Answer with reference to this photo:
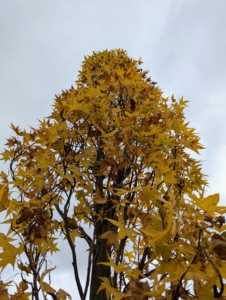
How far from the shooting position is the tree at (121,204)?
2.79 feet

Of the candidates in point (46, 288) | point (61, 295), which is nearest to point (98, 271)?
point (61, 295)

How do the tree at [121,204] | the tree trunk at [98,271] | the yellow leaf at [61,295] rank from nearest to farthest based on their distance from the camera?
the tree at [121,204] < the yellow leaf at [61,295] < the tree trunk at [98,271]

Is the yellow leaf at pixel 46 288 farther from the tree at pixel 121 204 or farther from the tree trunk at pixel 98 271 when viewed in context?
the tree trunk at pixel 98 271

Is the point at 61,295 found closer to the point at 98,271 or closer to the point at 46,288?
the point at 46,288

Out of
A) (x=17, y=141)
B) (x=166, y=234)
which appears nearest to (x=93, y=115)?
(x=17, y=141)

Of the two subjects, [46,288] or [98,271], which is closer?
[46,288]

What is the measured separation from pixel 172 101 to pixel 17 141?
1.34 metres

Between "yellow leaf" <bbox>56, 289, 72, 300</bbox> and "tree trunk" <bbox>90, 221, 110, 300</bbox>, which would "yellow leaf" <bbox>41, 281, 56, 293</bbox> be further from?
"tree trunk" <bbox>90, 221, 110, 300</bbox>

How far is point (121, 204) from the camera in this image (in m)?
1.34

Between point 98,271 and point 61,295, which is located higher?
point 98,271

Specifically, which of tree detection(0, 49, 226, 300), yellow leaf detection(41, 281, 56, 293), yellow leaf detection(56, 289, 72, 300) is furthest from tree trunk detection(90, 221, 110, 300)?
yellow leaf detection(41, 281, 56, 293)

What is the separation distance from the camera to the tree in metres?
0.85

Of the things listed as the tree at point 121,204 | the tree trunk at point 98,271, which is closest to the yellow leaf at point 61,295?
the tree at point 121,204

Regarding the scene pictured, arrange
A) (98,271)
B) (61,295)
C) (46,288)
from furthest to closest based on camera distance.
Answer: (98,271) < (61,295) < (46,288)
